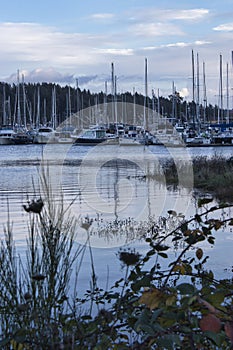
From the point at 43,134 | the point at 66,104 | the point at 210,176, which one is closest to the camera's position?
the point at 210,176

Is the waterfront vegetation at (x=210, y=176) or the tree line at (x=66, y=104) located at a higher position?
the tree line at (x=66, y=104)

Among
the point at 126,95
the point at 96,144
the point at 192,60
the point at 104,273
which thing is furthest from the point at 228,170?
the point at 126,95

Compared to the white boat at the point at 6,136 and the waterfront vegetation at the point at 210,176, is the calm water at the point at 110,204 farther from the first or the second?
the white boat at the point at 6,136

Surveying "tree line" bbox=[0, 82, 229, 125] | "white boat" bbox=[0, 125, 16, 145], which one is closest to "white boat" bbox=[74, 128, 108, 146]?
"tree line" bbox=[0, 82, 229, 125]

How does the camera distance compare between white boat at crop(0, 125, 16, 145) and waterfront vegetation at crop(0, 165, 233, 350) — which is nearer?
waterfront vegetation at crop(0, 165, 233, 350)

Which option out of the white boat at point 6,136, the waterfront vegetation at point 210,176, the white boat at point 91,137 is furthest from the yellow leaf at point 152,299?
the white boat at point 6,136

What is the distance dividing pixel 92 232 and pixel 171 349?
10.8 meters

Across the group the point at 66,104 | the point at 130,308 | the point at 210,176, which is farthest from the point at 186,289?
the point at 66,104

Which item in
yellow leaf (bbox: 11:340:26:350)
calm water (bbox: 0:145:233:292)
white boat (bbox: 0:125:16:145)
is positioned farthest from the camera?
white boat (bbox: 0:125:16:145)

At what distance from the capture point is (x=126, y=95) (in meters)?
96.3

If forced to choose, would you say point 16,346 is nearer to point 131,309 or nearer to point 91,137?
point 131,309

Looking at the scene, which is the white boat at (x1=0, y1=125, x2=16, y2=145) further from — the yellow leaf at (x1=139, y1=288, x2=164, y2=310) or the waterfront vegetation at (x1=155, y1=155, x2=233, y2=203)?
the yellow leaf at (x1=139, y1=288, x2=164, y2=310)

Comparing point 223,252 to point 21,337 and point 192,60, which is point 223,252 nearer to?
point 21,337

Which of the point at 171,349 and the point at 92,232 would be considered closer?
the point at 171,349
